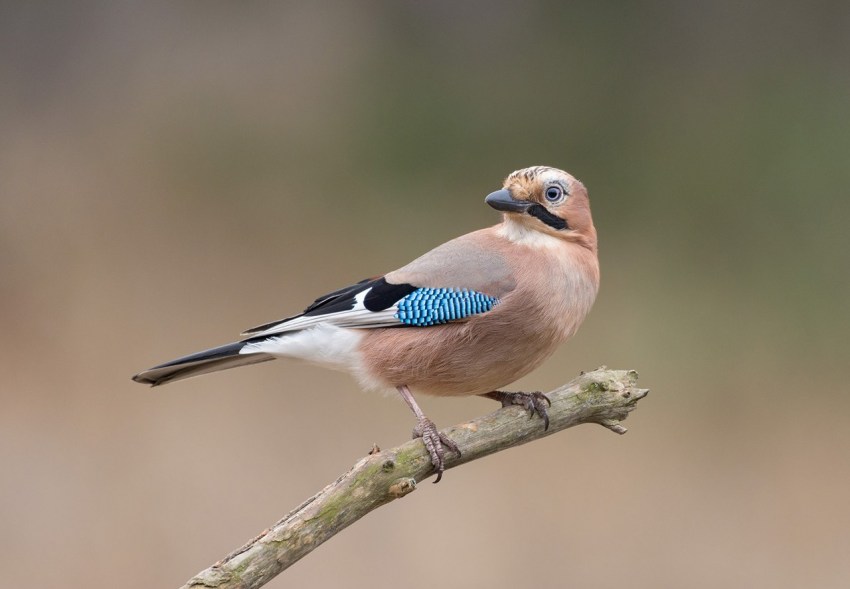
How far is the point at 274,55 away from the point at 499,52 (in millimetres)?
1082

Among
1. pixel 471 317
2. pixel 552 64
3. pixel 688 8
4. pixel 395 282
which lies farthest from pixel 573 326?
pixel 688 8

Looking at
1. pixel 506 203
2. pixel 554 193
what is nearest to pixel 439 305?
pixel 506 203

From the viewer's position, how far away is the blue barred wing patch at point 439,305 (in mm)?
2834

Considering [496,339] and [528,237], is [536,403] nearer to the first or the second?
[496,339]

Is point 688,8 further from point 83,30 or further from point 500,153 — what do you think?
point 83,30

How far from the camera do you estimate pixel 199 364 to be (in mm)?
2850

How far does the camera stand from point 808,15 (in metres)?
5.15

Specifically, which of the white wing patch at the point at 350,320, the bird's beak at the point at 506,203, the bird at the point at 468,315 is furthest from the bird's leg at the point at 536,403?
the bird's beak at the point at 506,203

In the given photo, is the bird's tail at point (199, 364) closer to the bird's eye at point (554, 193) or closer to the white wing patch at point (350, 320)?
the white wing patch at point (350, 320)

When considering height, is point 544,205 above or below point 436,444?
above

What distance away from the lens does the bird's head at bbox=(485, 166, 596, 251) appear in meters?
2.91

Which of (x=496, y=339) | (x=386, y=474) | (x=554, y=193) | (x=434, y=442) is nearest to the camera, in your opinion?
(x=386, y=474)

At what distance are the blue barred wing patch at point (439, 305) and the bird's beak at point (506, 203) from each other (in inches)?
9.6

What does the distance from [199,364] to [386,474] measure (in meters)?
0.70
